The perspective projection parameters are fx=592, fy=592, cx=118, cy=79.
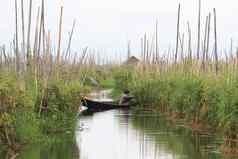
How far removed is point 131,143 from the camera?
15422 millimetres

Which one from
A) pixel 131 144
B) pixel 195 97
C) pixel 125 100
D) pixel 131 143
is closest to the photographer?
pixel 131 144

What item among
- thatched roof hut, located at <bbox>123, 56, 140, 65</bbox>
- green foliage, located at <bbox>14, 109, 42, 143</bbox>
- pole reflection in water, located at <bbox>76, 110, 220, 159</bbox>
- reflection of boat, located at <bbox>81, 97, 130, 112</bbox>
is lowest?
pole reflection in water, located at <bbox>76, 110, 220, 159</bbox>

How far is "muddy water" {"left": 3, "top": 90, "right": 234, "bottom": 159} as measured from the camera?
13.3 meters

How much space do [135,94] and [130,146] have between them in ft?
50.3

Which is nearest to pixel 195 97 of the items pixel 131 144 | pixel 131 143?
pixel 131 143

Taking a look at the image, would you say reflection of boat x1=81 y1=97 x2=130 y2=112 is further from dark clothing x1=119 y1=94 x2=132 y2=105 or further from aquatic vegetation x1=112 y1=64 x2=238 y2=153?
aquatic vegetation x1=112 y1=64 x2=238 y2=153

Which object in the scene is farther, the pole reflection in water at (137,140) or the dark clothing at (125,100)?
the dark clothing at (125,100)

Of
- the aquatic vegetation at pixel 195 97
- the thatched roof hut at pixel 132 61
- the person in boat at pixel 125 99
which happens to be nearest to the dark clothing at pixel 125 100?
the person in boat at pixel 125 99

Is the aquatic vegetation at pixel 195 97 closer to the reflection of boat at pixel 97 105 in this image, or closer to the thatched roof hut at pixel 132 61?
the reflection of boat at pixel 97 105

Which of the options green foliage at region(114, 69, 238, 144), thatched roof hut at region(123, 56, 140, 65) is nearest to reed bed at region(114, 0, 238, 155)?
→ green foliage at region(114, 69, 238, 144)

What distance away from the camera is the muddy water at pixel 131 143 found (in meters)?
13.3

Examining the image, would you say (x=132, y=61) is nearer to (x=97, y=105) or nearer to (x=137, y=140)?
(x=97, y=105)

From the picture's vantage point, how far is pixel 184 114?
21578 mm

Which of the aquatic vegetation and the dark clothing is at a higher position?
the aquatic vegetation
